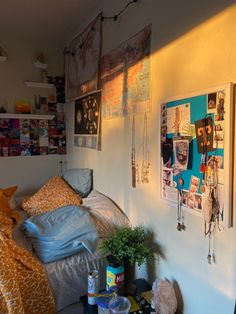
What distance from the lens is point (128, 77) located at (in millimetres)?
1887

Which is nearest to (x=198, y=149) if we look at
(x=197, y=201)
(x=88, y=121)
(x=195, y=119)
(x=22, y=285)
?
(x=195, y=119)

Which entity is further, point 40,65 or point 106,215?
point 40,65

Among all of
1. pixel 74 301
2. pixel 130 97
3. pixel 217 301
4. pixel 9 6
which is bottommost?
pixel 74 301

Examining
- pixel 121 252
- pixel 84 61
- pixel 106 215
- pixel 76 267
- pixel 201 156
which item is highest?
pixel 84 61

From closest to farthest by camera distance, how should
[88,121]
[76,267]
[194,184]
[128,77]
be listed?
1. [194,184]
2. [76,267]
3. [128,77]
4. [88,121]

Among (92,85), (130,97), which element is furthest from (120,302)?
(92,85)

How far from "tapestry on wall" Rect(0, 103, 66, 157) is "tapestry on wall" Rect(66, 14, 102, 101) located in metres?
0.40

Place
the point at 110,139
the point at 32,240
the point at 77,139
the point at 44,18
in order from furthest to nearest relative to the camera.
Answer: the point at 77,139 < the point at 44,18 < the point at 110,139 < the point at 32,240

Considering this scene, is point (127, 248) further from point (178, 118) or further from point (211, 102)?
point (211, 102)

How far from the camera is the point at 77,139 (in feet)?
9.73

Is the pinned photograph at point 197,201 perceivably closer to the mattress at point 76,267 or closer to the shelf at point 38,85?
the mattress at point 76,267

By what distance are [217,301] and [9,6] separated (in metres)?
2.82

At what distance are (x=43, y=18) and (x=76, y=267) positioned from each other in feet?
7.92

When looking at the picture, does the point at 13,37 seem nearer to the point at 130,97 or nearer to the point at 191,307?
the point at 130,97
